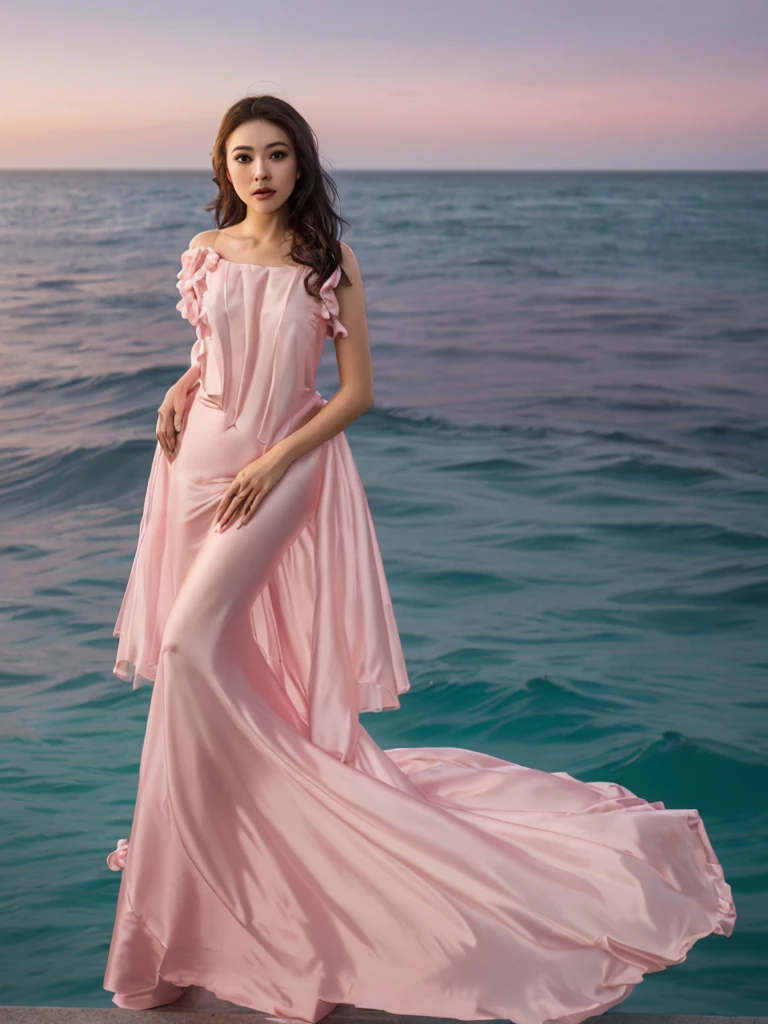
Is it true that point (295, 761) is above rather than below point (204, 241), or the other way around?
below

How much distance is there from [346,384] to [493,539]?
524 cm

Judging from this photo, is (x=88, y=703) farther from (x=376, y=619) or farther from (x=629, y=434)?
(x=629, y=434)

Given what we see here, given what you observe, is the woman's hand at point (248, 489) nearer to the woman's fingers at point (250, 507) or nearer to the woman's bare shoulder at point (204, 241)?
the woman's fingers at point (250, 507)

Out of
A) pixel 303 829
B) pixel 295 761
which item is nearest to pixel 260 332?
pixel 295 761

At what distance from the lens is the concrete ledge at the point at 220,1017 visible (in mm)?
2463

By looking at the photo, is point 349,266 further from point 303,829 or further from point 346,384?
point 303,829

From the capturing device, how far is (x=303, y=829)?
2523 mm

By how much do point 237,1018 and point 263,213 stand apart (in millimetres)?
1634

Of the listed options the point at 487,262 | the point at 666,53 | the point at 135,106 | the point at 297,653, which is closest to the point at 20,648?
the point at 297,653

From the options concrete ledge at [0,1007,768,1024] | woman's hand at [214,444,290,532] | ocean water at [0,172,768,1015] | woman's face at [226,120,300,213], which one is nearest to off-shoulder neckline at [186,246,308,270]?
woman's face at [226,120,300,213]

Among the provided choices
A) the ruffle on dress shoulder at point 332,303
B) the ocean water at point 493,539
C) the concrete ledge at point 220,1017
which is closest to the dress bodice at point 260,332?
the ruffle on dress shoulder at point 332,303

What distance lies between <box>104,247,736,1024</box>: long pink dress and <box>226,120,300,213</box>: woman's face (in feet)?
0.49

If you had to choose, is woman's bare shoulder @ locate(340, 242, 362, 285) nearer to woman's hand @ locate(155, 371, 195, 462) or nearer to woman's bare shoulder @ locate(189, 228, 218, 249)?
woman's bare shoulder @ locate(189, 228, 218, 249)

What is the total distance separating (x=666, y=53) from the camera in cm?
1485
